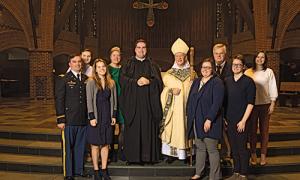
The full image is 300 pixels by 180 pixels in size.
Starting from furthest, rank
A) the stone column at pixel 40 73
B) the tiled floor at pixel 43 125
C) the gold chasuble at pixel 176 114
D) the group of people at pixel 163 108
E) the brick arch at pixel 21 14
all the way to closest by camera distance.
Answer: the stone column at pixel 40 73, the brick arch at pixel 21 14, the tiled floor at pixel 43 125, the gold chasuble at pixel 176 114, the group of people at pixel 163 108

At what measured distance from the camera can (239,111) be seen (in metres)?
4.65

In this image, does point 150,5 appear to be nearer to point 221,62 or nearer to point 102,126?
point 221,62

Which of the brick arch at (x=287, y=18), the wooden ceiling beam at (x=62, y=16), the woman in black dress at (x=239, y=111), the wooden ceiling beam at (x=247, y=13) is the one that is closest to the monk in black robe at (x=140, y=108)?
the woman in black dress at (x=239, y=111)

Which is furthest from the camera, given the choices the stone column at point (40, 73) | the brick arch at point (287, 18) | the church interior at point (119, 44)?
the stone column at point (40, 73)

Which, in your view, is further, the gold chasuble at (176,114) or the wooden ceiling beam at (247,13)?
the wooden ceiling beam at (247,13)

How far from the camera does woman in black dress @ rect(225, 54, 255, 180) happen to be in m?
4.62

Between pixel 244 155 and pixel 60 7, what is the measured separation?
35.1ft

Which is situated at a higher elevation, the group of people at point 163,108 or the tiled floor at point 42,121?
the group of people at point 163,108

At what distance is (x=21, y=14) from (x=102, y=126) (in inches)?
350

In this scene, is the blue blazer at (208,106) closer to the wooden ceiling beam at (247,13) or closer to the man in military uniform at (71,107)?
the man in military uniform at (71,107)

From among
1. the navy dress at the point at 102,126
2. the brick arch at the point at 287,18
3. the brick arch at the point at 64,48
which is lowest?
the navy dress at the point at 102,126

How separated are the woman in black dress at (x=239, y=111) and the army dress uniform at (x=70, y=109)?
180cm

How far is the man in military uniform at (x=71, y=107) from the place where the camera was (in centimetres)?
487

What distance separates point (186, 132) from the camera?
5.05 meters
